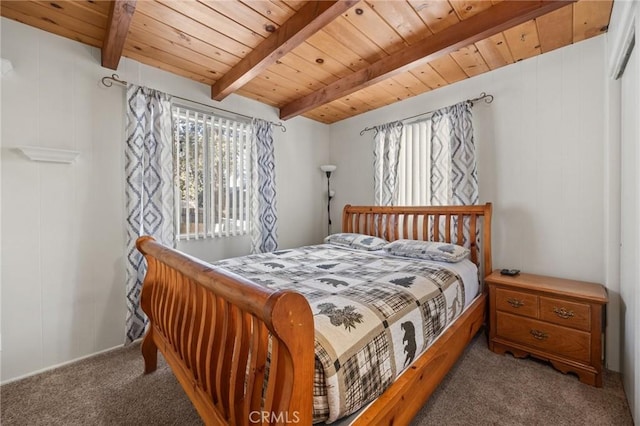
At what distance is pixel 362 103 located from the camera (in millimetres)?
3330

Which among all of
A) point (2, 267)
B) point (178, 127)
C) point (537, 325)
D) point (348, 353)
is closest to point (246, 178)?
point (178, 127)

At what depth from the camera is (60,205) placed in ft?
6.66

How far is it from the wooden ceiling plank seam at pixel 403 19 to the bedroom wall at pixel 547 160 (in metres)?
1.01

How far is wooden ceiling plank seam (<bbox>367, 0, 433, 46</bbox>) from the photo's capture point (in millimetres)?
1703

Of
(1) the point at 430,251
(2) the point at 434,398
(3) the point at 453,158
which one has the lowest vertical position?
(2) the point at 434,398

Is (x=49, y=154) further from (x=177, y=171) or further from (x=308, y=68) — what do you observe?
(x=308, y=68)

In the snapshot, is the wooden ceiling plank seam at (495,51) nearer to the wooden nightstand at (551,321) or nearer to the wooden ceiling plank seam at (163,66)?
the wooden nightstand at (551,321)

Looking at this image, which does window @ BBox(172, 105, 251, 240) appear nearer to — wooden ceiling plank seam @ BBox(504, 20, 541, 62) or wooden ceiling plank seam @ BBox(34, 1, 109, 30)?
wooden ceiling plank seam @ BBox(34, 1, 109, 30)

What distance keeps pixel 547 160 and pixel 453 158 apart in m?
0.72

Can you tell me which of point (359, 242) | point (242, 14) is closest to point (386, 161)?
point (359, 242)

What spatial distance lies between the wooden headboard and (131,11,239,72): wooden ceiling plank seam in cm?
218

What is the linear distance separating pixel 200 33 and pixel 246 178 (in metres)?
1.48

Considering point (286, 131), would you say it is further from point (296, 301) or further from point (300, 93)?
point (296, 301)

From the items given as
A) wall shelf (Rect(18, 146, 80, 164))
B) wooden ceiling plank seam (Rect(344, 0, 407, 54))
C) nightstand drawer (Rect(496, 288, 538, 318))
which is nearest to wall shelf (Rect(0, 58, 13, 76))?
wall shelf (Rect(18, 146, 80, 164))
